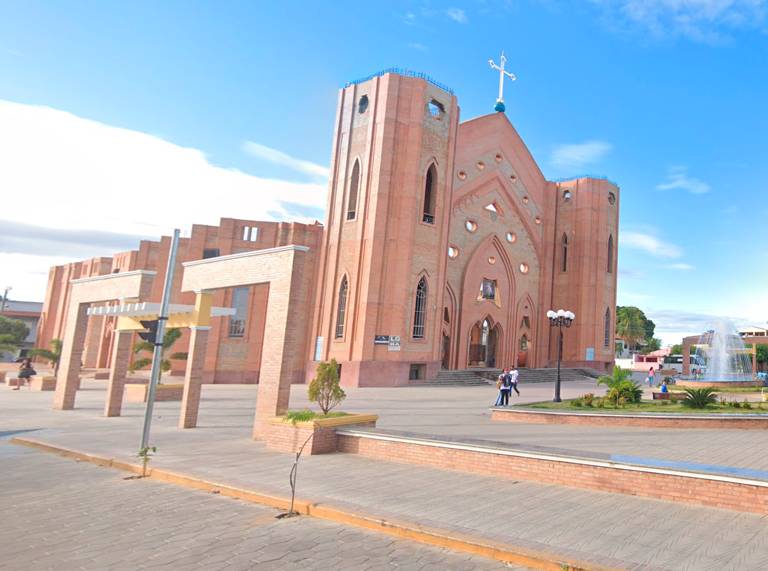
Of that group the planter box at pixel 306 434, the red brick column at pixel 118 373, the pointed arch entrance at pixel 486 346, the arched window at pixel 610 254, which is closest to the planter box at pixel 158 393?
the red brick column at pixel 118 373

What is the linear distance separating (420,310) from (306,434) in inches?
824

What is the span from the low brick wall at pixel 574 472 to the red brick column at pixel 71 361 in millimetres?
11819

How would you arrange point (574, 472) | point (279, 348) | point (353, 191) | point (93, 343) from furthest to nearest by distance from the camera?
1. point (93, 343)
2. point (353, 191)
3. point (279, 348)
4. point (574, 472)

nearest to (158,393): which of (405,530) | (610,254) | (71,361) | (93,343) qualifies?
(71,361)

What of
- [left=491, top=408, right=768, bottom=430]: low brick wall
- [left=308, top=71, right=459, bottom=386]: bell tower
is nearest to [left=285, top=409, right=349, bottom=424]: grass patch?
[left=491, top=408, right=768, bottom=430]: low brick wall

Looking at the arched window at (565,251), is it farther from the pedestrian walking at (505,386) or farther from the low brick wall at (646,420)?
the low brick wall at (646,420)

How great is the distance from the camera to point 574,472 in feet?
24.8

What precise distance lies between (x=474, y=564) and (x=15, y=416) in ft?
53.2

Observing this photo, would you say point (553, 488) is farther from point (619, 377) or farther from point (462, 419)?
point (619, 377)

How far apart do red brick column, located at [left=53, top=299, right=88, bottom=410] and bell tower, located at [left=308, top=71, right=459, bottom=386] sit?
1362 cm

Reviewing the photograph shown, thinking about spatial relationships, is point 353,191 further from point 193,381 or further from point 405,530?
point 405,530

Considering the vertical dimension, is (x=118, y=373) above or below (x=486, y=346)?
below

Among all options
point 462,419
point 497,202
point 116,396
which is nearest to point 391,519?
point 462,419

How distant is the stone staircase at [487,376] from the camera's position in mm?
30984
